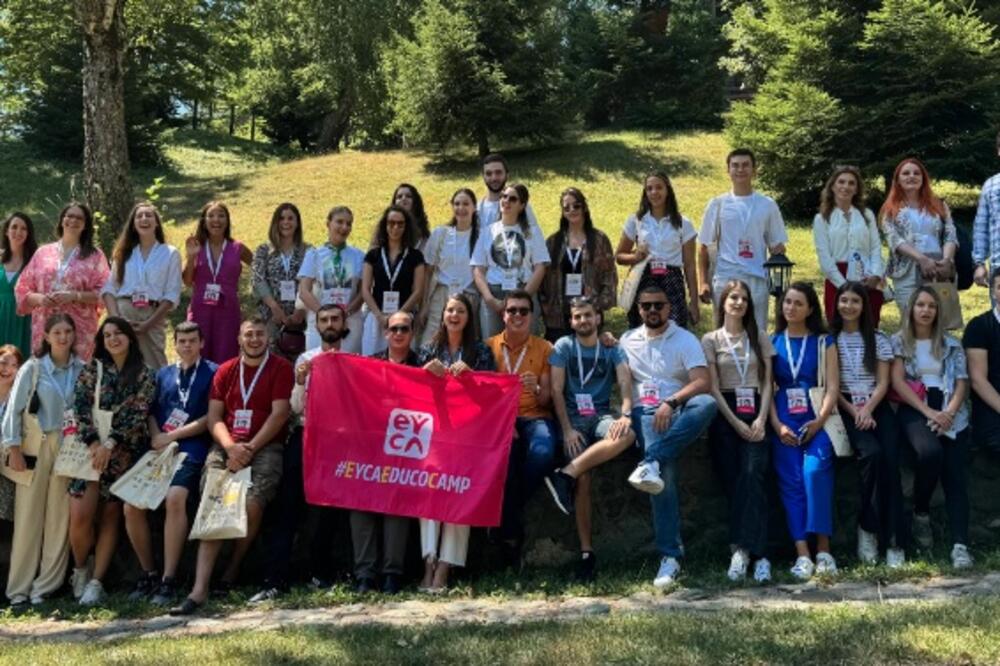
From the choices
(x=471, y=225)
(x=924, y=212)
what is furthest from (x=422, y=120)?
(x=924, y=212)

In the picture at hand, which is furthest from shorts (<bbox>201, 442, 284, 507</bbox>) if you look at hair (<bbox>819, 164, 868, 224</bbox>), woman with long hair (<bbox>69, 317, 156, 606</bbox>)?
hair (<bbox>819, 164, 868, 224</bbox>)

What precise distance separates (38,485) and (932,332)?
20.5 ft

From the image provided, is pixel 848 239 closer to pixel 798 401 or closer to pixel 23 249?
pixel 798 401

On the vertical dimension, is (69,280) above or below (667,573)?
above

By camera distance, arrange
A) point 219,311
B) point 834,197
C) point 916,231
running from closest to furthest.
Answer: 1. point 916,231
2. point 834,197
3. point 219,311

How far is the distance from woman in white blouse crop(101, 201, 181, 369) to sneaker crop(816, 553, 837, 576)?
5.19m

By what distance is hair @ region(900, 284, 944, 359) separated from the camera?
20.7ft

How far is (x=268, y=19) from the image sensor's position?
28406 millimetres

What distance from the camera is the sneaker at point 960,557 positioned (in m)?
5.73

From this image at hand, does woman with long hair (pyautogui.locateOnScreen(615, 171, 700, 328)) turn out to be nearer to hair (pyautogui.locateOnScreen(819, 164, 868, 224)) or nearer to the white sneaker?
hair (pyautogui.locateOnScreen(819, 164, 868, 224))

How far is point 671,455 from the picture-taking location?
5984 millimetres

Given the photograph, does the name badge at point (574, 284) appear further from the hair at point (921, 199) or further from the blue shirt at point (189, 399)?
the blue shirt at point (189, 399)

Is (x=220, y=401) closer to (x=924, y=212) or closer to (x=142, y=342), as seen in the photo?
(x=142, y=342)

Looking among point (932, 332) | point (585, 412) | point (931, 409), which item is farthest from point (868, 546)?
point (585, 412)
